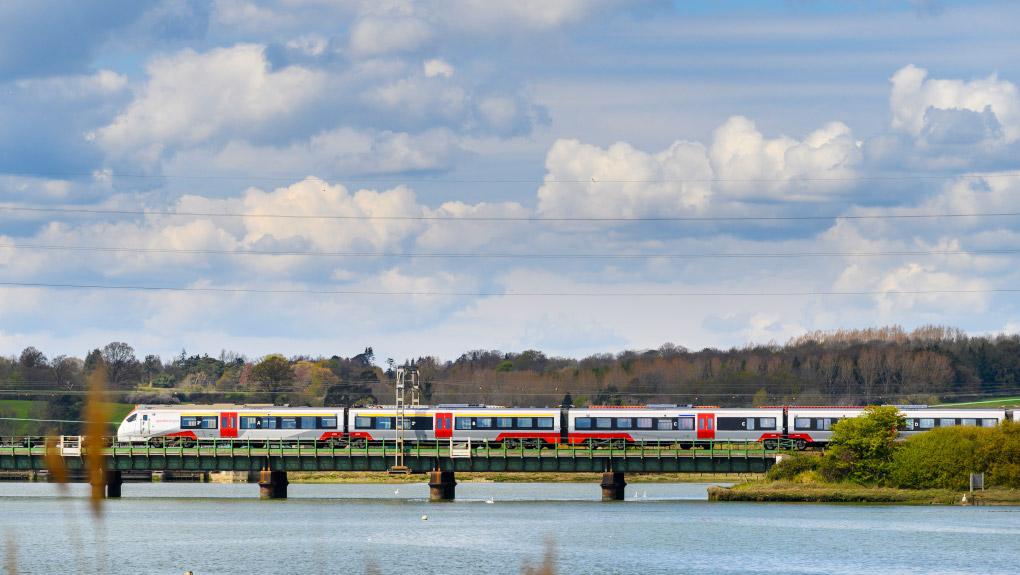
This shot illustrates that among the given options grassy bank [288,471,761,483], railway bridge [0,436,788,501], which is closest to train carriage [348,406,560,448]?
railway bridge [0,436,788,501]

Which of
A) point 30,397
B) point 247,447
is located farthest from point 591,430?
point 30,397

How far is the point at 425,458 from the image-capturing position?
105 m

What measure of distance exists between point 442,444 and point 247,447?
1523 centimetres

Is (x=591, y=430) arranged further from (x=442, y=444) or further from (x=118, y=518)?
(x=118, y=518)

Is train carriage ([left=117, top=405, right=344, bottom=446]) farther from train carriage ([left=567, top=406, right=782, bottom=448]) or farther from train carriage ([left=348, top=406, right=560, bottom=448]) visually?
train carriage ([left=567, top=406, right=782, bottom=448])

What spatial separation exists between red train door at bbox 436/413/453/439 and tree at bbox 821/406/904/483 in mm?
28882

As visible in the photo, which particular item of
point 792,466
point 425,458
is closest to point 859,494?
point 792,466

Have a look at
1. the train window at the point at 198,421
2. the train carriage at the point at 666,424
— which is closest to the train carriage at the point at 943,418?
the train carriage at the point at 666,424

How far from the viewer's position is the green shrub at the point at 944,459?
97000mm

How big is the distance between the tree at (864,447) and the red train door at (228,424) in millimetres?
45590

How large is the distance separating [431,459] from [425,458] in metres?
0.98

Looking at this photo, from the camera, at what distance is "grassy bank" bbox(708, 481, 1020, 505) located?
95544 millimetres

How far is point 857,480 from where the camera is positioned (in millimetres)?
101125

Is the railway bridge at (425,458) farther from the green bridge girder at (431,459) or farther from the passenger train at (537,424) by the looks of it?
the passenger train at (537,424)
